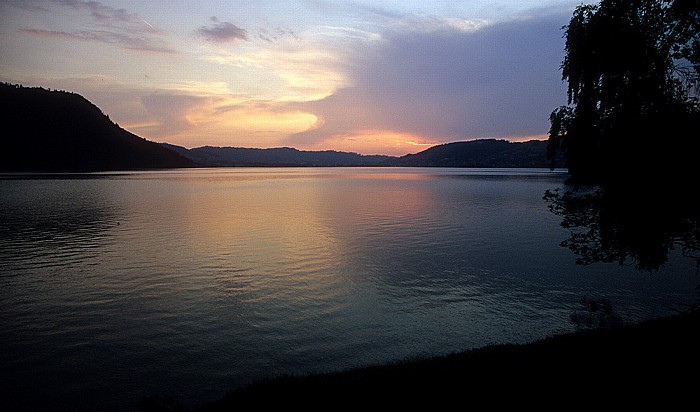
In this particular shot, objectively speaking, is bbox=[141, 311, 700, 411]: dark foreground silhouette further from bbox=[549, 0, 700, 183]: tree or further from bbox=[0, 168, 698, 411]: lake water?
bbox=[549, 0, 700, 183]: tree

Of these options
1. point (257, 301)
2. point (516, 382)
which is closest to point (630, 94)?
point (516, 382)

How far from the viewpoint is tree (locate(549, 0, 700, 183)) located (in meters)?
16.7

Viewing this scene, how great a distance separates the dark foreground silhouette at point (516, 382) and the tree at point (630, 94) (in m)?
7.82

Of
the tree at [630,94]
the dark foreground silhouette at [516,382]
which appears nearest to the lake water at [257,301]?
the dark foreground silhouette at [516,382]

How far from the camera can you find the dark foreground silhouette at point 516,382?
414 inches

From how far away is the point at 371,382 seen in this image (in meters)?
12.1

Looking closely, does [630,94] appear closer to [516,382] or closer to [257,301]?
[516,382]

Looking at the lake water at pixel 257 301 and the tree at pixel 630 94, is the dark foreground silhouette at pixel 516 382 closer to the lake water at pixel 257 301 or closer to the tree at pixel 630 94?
the lake water at pixel 257 301

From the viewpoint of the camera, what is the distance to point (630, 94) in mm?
18172

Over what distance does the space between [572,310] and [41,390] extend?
990 inches

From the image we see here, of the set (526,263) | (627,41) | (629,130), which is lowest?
(526,263)

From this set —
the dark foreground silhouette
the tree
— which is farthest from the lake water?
the tree

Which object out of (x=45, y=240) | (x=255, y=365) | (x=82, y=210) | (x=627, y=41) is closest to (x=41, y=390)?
(x=255, y=365)

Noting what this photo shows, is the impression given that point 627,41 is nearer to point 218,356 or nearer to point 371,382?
point 371,382
